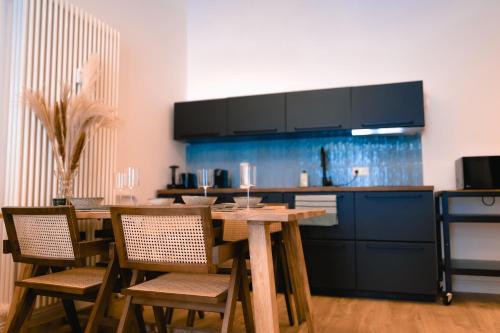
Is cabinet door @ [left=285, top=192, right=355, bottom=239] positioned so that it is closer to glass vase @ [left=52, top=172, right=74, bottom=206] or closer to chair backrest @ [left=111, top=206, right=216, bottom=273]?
glass vase @ [left=52, top=172, right=74, bottom=206]

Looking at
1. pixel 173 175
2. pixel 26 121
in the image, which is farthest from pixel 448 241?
pixel 26 121

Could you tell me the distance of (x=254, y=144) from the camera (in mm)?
4121

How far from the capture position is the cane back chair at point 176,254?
1.45 meters

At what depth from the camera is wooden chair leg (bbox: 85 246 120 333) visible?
68.2 inches

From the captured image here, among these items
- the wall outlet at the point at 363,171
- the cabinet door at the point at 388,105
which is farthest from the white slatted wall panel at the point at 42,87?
the wall outlet at the point at 363,171

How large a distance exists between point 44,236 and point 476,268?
2975 millimetres

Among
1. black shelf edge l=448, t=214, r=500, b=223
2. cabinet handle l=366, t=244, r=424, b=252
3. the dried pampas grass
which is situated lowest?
cabinet handle l=366, t=244, r=424, b=252

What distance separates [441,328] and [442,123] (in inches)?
73.9

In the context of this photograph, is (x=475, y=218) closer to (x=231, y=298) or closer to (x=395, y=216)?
(x=395, y=216)

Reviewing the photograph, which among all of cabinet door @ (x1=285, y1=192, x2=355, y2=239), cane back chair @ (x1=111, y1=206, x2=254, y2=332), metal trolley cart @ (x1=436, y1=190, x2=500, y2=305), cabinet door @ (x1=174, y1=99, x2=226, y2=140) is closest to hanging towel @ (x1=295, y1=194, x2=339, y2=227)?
cabinet door @ (x1=285, y1=192, x2=355, y2=239)

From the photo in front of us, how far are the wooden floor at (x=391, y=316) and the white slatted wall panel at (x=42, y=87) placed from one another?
2.75 feet

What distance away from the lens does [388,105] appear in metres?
3.34

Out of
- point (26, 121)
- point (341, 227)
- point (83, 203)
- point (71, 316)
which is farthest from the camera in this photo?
point (341, 227)

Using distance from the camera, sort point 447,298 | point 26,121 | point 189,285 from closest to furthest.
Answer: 1. point 189,285
2. point 26,121
3. point 447,298
